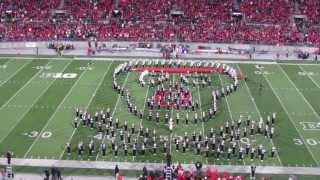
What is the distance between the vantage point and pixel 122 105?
24.6 meters

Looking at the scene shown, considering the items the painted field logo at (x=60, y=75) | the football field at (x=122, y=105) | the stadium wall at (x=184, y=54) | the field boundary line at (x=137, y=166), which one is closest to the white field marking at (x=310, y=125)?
the football field at (x=122, y=105)

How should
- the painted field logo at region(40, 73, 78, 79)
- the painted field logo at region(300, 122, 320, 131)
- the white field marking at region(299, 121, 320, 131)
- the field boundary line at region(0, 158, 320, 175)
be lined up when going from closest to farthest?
the field boundary line at region(0, 158, 320, 175)
the white field marking at region(299, 121, 320, 131)
the painted field logo at region(300, 122, 320, 131)
the painted field logo at region(40, 73, 78, 79)

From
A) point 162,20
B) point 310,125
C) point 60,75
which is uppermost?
point 162,20

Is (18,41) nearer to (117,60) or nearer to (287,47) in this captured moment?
(117,60)

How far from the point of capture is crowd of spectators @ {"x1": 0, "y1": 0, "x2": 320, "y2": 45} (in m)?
38.8

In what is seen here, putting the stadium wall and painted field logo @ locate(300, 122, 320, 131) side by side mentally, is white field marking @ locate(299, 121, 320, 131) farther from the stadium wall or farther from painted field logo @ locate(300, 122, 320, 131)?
the stadium wall

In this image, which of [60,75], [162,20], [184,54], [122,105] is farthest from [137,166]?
[162,20]

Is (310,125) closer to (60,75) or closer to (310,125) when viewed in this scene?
(310,125)

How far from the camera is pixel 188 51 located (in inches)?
1454

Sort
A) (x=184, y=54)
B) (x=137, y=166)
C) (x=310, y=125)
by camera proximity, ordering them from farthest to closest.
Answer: (x=184, y=54) < (x=310, y=125) < (x=137, y=166)

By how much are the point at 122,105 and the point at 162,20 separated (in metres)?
18.3

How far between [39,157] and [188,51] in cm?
1916

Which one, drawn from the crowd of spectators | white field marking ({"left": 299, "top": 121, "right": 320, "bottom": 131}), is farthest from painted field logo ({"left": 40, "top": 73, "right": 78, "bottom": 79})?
white field marking ({"left": 299, "top": 121, "right": 320, "bottom": 131})

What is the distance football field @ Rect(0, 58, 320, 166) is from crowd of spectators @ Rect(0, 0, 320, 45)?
18.6ft
